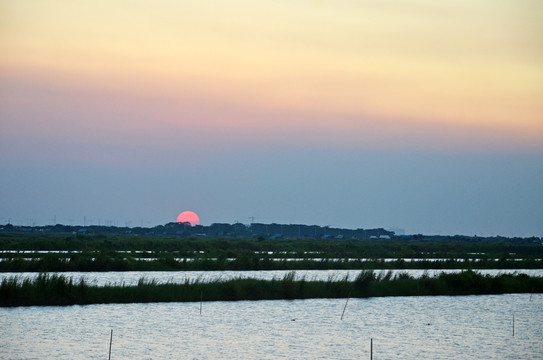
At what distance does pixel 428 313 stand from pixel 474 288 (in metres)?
10.3

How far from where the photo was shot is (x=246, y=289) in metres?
38.2

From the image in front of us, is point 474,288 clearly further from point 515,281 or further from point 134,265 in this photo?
point 134,265

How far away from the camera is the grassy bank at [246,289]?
33.3 meters

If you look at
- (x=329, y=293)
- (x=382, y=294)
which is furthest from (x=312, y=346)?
(x=382, y=294)

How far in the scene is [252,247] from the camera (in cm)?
9950

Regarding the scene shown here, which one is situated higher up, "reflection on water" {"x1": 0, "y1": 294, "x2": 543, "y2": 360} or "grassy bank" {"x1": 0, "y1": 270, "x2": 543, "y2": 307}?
"grassy bank" {"x1": 0, "y1": 270, "x2": 543, "y2": 307}

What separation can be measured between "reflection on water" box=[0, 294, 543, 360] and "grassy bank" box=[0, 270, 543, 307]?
601mm

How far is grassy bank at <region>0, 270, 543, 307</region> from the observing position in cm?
3331

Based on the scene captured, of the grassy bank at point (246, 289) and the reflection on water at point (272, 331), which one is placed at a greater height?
→ the grassy bank at point (246, 289)

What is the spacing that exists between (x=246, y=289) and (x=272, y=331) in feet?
29.1

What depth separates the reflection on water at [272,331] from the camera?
2486cm

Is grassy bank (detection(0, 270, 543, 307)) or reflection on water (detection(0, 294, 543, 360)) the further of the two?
grassy bank (detection(0, 270, 543, 307))

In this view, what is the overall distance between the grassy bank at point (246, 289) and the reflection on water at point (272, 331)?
1.97ft

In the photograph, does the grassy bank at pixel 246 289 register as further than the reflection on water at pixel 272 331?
Yes
